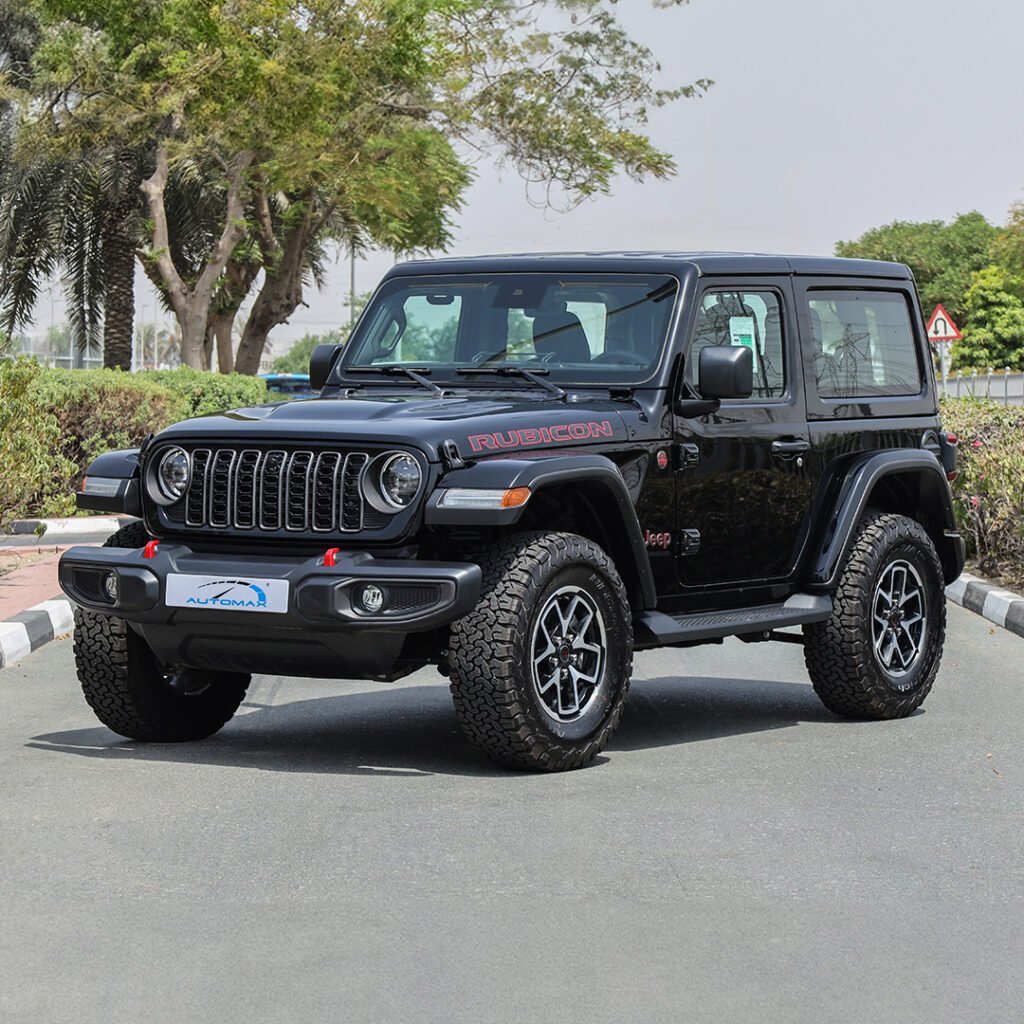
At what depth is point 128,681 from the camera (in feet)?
26.8

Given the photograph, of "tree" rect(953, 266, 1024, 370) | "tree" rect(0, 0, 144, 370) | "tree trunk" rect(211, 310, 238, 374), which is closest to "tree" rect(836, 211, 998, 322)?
"tree" rect(953, 266, 1024, 370)

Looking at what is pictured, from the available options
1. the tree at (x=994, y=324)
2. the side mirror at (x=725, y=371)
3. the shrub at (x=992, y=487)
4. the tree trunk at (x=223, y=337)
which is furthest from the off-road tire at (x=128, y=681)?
the tree at (x=994, y=324)

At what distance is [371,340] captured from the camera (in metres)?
9.14

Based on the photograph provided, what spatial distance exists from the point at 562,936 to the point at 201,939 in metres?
0.91

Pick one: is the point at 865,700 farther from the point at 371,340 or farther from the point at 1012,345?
the point at 1012,345

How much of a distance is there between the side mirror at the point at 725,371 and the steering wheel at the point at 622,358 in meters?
0.34

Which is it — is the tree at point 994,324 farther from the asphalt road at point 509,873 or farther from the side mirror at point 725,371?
the asphalt road at point 509,873

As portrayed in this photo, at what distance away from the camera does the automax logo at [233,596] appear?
7324 millimetres

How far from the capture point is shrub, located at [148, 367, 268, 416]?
25.7 metres

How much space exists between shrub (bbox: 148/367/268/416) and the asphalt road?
16.7m

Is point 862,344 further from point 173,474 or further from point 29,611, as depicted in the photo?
point 29,611

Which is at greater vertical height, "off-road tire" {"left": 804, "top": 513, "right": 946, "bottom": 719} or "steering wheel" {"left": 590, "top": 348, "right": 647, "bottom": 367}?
"steering wheel" {"left": 590, "top": 348, "right": 647, "bottom": 367}

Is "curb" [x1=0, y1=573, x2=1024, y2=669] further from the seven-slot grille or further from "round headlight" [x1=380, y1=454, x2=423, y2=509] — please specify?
"round headlight" [x1=380, y1=454, x2=423, y2=509]

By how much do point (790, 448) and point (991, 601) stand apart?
547 centimetres
